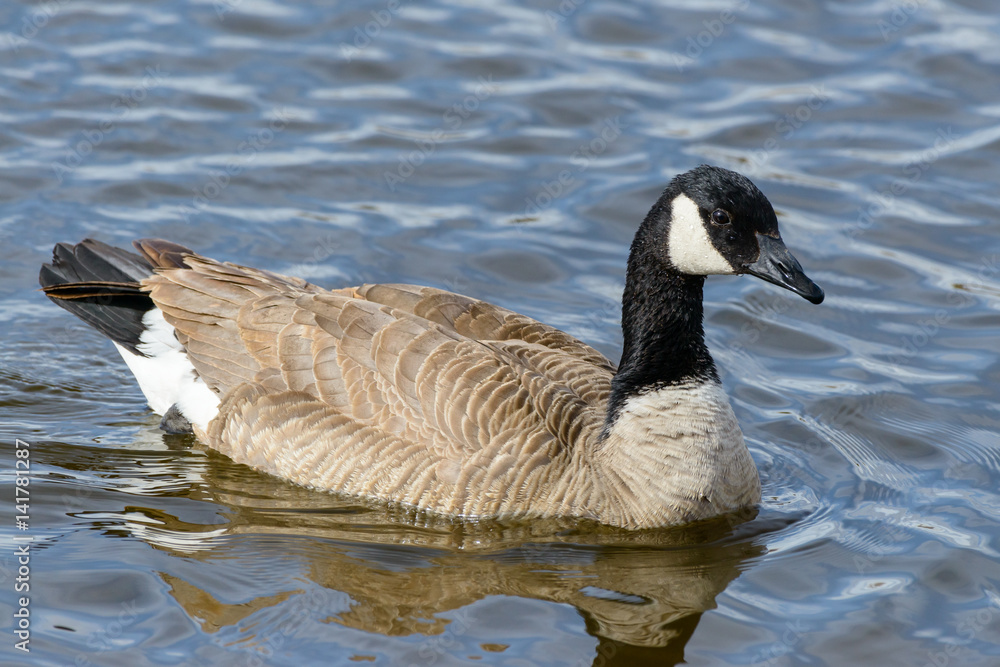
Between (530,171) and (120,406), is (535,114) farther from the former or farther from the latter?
(120,406)

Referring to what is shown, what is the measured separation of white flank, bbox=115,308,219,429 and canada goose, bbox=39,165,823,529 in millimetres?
271

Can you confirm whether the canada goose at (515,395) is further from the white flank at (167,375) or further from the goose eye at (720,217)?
the white flank at (167,375)

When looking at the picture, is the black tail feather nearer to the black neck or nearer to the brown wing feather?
the brown wing feather

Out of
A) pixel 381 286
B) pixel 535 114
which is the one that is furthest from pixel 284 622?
pixel 535 114

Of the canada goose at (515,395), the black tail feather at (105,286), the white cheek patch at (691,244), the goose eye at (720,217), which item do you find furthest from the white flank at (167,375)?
the goose eye at (720,217)

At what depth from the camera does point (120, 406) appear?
9.88 meters

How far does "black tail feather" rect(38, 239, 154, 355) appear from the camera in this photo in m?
9.49

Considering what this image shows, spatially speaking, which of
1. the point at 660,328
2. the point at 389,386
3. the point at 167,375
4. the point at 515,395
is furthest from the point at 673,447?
the point at 167,375

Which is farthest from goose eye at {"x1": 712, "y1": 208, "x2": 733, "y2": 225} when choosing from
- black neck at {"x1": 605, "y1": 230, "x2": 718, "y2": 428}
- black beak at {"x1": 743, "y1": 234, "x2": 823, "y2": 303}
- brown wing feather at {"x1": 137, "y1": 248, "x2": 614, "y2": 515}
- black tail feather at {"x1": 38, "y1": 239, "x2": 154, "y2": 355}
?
black tail feather at {"x1": 38, "y1": 239, "x2": 154, "y2": 355}

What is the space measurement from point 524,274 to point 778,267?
13.9 ft

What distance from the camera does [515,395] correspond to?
8234mm

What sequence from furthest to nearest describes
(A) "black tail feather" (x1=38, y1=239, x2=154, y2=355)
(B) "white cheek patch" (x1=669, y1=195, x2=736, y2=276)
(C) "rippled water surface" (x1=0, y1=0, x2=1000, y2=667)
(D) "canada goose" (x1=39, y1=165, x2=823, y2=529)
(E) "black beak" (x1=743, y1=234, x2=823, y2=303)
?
(A) "black tail feather" (x1=38, y1=239, x2=154, y2=355) → (D) "canada goose" (x1=39, y1=165, x2=823, y2=529) → (B) "white cheek patch" (x1=669, y1=195, x2=736, y2=276) → (E) "black beak" (x1=743, y1=234, x2=823, y2=303) → (C) "rippled water surface" (x1=0, y1=0, x2=1000, y2=667)

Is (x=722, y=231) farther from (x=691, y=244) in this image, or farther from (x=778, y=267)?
(x=778, y=267)

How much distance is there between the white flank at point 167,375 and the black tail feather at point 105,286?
0.09 m
